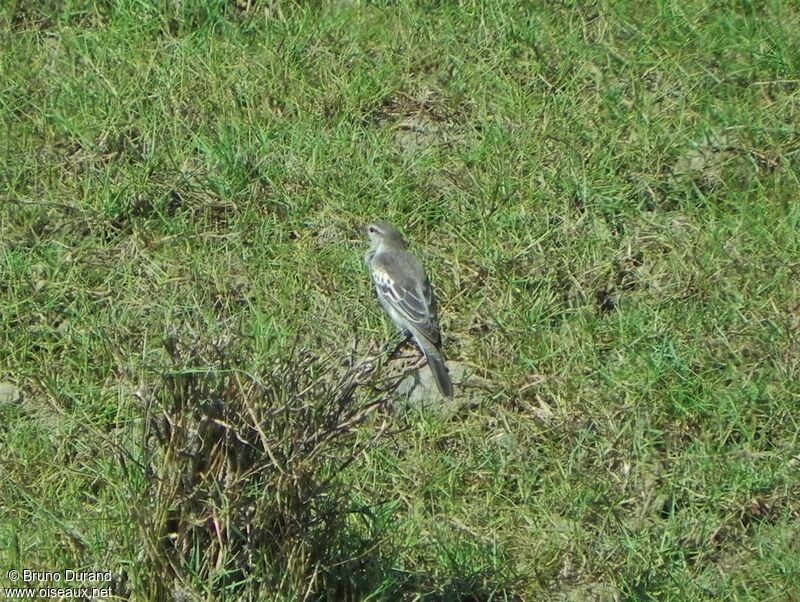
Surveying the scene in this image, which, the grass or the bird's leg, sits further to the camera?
the bird's leg

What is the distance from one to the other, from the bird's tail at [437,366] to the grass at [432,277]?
0.23 m

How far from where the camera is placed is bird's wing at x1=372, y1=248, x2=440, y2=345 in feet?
26.4

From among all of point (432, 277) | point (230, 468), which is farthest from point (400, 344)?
point (230, 468)

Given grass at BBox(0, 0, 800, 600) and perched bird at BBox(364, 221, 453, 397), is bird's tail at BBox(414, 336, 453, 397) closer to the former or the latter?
perched bird at BBox(364, 221, 453, 397)

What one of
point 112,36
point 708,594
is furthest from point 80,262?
point 708,594

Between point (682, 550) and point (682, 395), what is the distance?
3.37 feet

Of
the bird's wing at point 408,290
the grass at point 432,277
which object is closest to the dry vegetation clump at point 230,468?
the grass at point 432,277

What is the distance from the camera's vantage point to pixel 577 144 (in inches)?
378

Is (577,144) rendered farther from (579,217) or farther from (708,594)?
(708,594)

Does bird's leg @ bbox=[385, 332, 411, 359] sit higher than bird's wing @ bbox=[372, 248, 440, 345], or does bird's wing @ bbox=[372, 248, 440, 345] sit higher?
bird's wing @ bbox=[372, 248, 440, 345]

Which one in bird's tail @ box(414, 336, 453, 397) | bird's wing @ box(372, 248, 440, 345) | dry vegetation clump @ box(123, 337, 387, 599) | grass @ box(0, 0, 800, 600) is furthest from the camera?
bird's wing @ box(372, 248, 440, 345)

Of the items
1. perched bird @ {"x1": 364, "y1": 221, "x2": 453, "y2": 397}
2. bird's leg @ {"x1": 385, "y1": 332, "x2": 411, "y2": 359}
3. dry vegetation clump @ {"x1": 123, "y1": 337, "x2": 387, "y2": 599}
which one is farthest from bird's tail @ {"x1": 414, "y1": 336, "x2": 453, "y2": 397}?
dry vegetation clump @ {"x1": 123, "y1": 337, "x2": 387, "y2": 599}

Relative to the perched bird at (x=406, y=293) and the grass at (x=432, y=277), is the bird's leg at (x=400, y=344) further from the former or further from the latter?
the grass at (x=432, y=277)

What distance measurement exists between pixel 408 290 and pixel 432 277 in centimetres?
80
